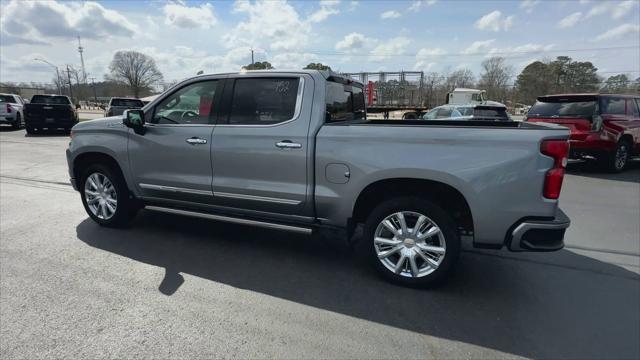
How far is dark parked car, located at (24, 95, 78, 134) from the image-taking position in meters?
16.4

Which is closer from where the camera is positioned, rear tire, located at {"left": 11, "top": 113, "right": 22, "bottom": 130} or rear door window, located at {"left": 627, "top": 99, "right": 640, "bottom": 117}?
rear door window, located at {"left": 627, "top": 99, "right": 640, "bottom": 117}

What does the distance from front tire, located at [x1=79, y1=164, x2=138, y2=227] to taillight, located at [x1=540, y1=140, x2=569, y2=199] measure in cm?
460

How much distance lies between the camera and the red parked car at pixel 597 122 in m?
8.95

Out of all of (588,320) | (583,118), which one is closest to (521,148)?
(588,320)

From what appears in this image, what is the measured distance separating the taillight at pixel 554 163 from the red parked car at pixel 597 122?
724cm

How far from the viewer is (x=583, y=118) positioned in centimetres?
901

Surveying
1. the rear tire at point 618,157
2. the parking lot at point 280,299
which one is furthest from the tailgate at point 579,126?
the parking lot at point 280,299

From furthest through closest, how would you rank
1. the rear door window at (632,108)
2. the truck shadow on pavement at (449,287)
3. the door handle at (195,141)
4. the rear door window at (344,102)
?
1. the rear door window at (632,108)
2. the door handle at (195,141)
3. the rear door window at (344,102)
4. the truck shadow on pavement at (449,287)

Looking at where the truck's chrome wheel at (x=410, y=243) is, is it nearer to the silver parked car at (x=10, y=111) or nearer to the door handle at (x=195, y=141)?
the door handle at (x=195, y=141)

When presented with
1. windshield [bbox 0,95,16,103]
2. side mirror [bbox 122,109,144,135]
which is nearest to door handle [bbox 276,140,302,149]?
side mirror [bbox 122,109,144,135]

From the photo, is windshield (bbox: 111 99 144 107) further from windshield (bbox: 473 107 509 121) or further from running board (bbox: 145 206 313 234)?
running board (bbox: 145 206 313 234)

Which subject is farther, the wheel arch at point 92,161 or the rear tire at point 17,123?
the rear tire at point 17,123

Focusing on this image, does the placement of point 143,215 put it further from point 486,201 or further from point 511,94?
point 511,94

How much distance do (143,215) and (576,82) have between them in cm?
6760
